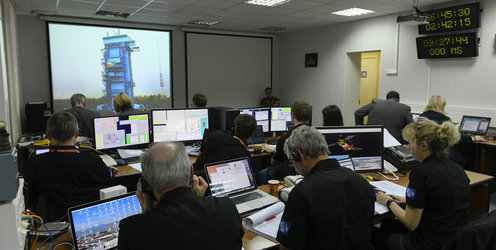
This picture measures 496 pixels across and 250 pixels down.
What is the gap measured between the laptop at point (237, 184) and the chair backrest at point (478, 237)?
106 cm

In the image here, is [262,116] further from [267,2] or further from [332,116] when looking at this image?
[267,2]

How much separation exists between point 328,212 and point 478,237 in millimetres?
603

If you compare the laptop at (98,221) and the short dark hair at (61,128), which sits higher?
the short dark hair at (61,128)

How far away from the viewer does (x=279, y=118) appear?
4664 millimetres

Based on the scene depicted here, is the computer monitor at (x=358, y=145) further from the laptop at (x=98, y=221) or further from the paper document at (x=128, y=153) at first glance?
the paper document at (x=128, y=153)

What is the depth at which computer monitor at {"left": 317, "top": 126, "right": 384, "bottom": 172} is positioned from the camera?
2646 mm

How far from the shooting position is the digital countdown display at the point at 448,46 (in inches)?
195

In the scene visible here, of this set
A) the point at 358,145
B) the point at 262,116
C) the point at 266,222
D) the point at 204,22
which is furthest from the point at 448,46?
the point at 266,222

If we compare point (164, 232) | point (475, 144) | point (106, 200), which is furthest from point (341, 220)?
point (475, 144)

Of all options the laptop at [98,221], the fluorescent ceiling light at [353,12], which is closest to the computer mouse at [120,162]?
the laptop at [98,221]

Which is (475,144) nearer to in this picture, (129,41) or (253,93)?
(253,93)

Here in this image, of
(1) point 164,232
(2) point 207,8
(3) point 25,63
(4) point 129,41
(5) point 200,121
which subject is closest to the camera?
(1) point 164,232

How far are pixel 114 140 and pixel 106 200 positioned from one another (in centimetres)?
193

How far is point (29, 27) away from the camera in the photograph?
5887mm
